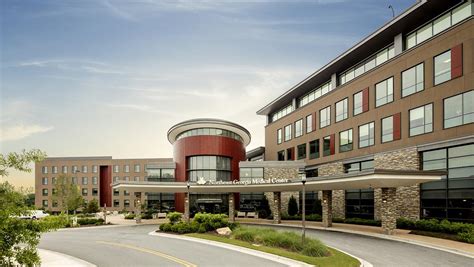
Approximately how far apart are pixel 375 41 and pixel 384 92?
5.74 metres

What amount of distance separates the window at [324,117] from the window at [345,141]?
11.4 ft

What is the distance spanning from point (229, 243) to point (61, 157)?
280 feet

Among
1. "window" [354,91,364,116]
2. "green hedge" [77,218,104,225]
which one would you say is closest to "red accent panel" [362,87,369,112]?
"window" [354,91,364,116]

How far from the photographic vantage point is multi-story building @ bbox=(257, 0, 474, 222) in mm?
29891

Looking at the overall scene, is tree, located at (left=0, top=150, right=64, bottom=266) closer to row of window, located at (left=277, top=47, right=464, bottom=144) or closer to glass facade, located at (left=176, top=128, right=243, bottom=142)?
row of window, located at (left=277, top=47, right=464, bottom=144)

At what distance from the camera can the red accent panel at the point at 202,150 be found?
57.5 m

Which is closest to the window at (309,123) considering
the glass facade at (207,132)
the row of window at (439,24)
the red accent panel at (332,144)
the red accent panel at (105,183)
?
the red accent panel at (332,144)

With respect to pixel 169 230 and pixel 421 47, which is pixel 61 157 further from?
pixel 421 47

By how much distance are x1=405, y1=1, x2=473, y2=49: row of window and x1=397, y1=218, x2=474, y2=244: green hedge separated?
16.8 metres

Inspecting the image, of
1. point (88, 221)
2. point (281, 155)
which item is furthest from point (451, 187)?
point (88, 221)

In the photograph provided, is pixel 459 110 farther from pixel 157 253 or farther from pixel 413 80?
pixel 157 253

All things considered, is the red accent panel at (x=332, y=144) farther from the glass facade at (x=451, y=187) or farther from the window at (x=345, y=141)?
the glass facade at (x=451, y=187)

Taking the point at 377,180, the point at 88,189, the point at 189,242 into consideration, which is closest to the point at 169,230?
the point at 189,242

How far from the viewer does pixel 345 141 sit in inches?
1794
